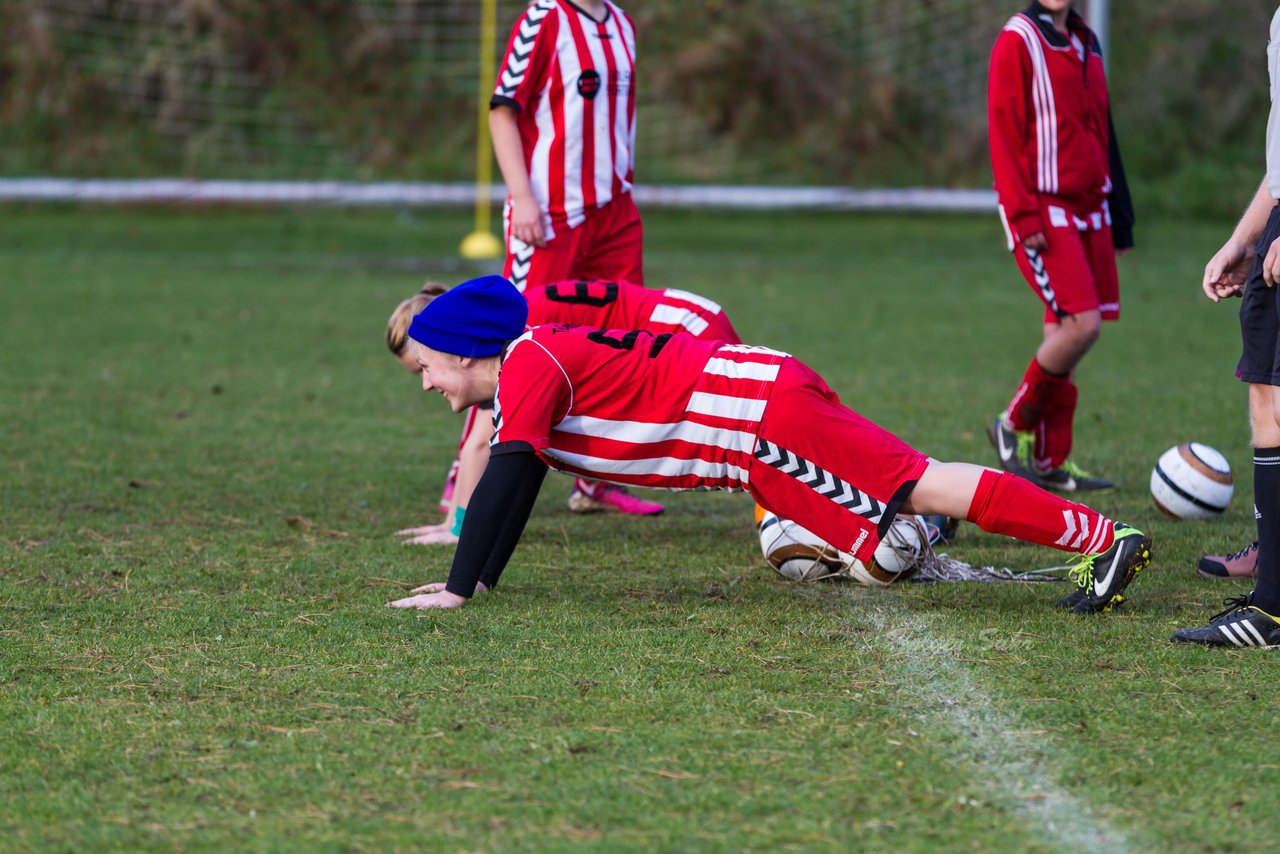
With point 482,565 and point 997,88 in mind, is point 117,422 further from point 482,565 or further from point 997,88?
point 997,88

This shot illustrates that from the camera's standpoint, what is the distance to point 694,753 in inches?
A: 120

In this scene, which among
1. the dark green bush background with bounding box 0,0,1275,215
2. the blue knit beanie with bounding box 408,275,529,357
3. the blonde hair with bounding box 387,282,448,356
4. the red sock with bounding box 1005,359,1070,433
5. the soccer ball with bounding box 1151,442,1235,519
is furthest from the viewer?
the dark green bush background with bounding box 0,0,1275,215

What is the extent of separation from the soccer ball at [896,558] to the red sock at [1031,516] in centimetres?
54

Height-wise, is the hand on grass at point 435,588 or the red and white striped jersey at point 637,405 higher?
the red and white striped jersey at point 637,405

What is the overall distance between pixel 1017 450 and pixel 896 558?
1684mm

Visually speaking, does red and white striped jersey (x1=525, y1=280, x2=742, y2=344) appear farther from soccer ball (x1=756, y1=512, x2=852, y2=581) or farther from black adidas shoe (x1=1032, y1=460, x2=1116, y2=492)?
black adidas shoe (x1=1032, y1=460, x2=1116, y2=492)

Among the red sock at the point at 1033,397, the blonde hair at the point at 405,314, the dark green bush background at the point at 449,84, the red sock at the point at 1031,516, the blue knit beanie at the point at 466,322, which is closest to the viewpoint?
the red sock at the point at 1031,516

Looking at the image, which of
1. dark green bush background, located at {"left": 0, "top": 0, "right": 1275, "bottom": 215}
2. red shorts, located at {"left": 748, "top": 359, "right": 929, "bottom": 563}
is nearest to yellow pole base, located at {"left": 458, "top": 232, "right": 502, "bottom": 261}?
dark green bush background, located at {"left": 0, "top": 0, "right": 1275, "bottom": 215}

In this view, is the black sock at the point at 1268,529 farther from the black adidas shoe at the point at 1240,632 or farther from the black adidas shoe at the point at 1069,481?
the black adidas shoe at the point at 1069,481

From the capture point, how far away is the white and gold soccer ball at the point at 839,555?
447 centimetres

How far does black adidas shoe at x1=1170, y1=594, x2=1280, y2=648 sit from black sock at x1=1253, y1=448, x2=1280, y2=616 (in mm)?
37

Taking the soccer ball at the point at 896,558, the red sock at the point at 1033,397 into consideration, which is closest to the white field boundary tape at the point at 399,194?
the red sock at the point at 1033,397

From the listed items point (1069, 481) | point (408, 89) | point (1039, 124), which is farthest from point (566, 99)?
point (408, 89)

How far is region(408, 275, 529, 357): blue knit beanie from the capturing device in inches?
164
